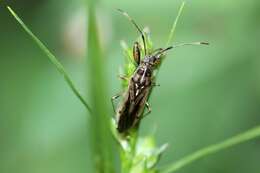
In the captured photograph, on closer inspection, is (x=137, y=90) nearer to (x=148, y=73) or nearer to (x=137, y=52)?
(x=148, y=73)

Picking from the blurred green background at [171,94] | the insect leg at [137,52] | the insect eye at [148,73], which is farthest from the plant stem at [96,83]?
the blurred green background at [171,94]

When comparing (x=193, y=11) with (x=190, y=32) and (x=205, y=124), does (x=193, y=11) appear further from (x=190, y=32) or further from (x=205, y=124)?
(x=205, y=124)

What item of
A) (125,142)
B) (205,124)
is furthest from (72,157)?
(125,142)

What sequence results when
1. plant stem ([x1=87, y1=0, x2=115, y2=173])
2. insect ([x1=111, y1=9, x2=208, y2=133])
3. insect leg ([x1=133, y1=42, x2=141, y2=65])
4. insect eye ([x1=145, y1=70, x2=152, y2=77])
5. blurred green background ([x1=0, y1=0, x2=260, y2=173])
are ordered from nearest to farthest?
plant stem ([x1=87, y1=0, x2=115, y2=173]) → insect leg ([x1=133, y1=42, x2=141, y2=65]) → insect ([x1=111, y1=9, x2=208, y2=133]) → insect eye ([x1=145, y1=70, x2=152, y2=77]) → blurred green background ([x1=0, y1=0, x2=260, y2=173])

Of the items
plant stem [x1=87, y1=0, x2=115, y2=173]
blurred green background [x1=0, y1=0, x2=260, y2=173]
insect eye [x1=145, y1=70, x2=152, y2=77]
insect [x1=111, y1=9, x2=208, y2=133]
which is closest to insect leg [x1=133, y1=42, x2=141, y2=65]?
insect [x1=111, y1=9, x2=208, y2=133]

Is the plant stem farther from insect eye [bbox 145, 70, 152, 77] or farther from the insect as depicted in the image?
insect eye [bbox 145, 70, 152, 77]

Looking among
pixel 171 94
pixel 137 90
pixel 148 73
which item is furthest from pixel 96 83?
pixel 171 94
